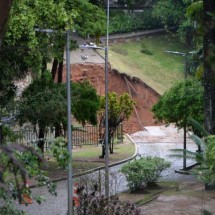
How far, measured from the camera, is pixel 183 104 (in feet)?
108

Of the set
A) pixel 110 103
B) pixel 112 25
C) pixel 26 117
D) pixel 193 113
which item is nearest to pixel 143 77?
pixel 112 25

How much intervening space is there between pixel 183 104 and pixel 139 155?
332 inches

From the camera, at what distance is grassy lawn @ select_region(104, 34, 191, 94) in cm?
6309

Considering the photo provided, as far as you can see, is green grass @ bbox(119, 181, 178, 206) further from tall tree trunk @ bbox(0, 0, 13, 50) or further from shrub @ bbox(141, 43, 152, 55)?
shrub @ bbox(141, 43, 152, 55)

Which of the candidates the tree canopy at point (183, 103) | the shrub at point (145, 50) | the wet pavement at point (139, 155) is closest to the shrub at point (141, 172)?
the wet pavement at point (139, 155)

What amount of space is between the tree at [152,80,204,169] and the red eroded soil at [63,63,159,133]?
82.7ft

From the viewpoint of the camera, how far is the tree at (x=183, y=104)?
32.8 meters

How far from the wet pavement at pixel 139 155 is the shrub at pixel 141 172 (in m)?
0.58

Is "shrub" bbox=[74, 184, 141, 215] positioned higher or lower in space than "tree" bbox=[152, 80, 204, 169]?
lower

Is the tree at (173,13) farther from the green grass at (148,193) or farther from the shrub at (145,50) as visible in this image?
the green grass at (148,193)

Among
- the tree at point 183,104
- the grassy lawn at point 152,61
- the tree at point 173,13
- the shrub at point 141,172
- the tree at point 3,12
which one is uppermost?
the tree at point 173,13

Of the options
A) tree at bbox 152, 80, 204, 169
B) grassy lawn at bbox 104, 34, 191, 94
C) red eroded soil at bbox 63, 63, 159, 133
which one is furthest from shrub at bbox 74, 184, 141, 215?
grassy lawn at bbox 104, 34, 191, 94

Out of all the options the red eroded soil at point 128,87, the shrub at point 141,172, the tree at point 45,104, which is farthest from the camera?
the red eroded soil at point 128,87

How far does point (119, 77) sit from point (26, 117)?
32.7 m
